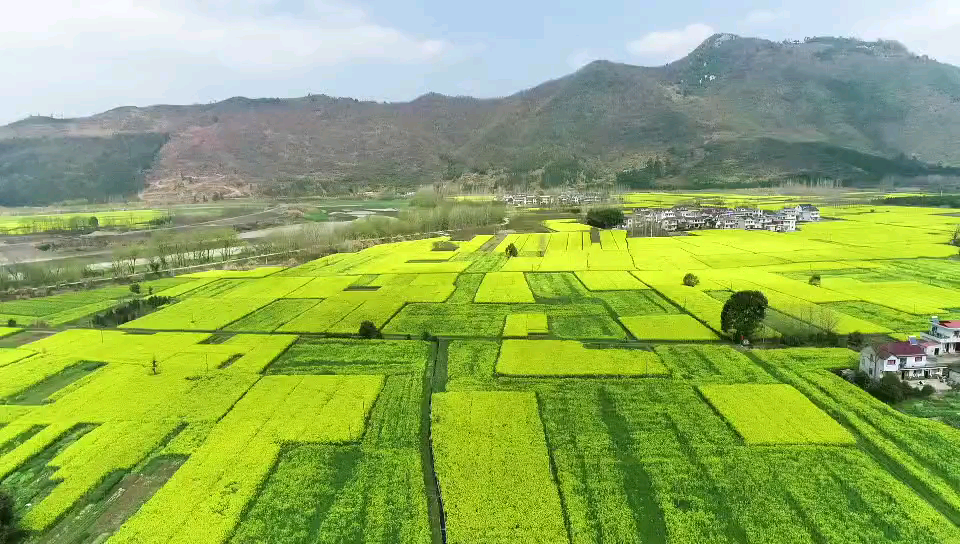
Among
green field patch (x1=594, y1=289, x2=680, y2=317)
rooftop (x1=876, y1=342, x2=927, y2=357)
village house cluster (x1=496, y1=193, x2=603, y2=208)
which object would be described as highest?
village house cluster (x1=496, y1=193, x2=603, y2=208)

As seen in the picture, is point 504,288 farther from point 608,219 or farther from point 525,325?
point 608,219

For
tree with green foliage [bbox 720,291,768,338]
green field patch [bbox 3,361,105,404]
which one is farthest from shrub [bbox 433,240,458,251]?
green field patch [bbox 3,361,105,404]

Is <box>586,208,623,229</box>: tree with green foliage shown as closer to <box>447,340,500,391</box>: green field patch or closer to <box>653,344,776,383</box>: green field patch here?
<box>653,344,776,383</box>: green field patch

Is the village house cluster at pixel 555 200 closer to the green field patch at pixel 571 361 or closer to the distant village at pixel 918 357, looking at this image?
the green field patch at pixel 571 361

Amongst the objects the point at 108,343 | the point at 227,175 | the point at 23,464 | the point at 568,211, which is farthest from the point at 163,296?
the point at 227,175

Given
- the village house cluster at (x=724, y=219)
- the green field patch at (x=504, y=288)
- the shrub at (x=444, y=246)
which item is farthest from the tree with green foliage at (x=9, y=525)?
the village house cluster at (x=724, y=219)

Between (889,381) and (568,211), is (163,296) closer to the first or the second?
(889,381)
